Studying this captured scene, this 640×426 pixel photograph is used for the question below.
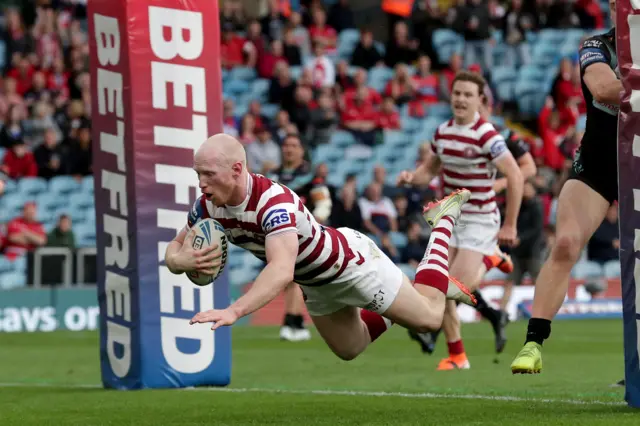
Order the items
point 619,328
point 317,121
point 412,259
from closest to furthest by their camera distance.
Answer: point 619,328, point 412,259, point 317,121

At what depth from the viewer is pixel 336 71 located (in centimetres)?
2548

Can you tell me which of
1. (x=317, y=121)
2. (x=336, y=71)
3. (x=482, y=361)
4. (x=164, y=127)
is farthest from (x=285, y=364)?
(x=336, y=71)

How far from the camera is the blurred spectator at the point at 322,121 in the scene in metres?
23.6

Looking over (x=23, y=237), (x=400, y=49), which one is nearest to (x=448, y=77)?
(x=400, y=49)

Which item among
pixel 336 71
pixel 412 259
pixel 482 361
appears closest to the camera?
pixel 482 361

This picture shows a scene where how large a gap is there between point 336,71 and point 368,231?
5.39m

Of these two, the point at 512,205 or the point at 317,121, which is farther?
the point at 317,121

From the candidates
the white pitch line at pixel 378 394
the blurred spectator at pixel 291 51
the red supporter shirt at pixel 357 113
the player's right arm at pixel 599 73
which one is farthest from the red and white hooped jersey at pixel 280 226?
the blurred spectator at pixel 291 51

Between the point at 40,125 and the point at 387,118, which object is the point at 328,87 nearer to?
the point at 387,118

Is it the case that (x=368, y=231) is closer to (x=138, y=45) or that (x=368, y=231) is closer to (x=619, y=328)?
(x=619, y=328)

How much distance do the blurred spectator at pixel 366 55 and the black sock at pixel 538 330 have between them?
18.0m

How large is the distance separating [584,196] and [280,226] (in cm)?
204

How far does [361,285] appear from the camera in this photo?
801 centimetres

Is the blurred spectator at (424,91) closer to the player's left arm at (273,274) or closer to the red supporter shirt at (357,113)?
the red supporter shirt at (357,113)
